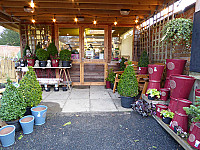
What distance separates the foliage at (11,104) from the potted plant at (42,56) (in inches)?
103

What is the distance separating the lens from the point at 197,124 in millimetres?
1594

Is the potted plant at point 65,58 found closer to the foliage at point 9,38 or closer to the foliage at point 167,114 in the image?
the foliage at point 167,114

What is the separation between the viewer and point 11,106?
6.64 ft

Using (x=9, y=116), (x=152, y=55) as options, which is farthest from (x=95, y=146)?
(x=152, y=55)

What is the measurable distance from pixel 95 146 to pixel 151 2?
4.14 m

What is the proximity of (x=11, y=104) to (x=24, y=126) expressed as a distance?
40cm

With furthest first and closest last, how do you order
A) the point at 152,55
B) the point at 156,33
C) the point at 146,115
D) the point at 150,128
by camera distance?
the point at 152,55 → the point at 156,33 → the point at 146,115 → the point at 150,128

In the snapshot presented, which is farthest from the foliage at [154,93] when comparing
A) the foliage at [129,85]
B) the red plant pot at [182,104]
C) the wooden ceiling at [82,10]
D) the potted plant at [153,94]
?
the wooden ceiling at [82,10]

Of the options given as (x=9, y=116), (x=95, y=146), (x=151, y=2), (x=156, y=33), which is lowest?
(x=95, y=146)

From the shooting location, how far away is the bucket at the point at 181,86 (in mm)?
1963

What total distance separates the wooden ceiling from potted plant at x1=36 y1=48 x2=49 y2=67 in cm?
135

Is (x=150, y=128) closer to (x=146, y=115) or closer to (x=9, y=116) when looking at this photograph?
(x=146, y=115)

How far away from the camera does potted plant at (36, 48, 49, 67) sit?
453 cm

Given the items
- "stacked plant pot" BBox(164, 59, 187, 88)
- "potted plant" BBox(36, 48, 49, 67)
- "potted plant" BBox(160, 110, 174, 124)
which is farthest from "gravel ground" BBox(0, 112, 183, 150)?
"potted plant" BBox(36, 48, 49, 67)
